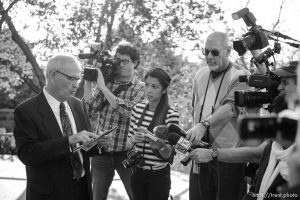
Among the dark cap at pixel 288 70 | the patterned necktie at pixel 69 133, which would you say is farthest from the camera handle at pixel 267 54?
the patterned necktie at pixel 69 133

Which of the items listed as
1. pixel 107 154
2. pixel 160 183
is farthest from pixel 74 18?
pixel 160 183

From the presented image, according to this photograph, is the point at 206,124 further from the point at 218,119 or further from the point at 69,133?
the point at 69,133

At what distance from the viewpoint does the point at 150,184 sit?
3676 mm

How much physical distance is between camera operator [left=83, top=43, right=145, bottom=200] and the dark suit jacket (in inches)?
46.2

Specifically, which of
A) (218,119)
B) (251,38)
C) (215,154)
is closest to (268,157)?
(215,154)

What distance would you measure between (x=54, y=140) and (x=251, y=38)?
5.46 ft

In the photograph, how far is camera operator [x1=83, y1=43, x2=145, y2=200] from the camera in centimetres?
437

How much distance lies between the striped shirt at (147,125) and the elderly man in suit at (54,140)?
56 centimetres

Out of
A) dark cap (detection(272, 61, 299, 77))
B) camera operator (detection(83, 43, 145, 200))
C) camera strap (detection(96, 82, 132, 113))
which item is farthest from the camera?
camera strap (detection(96, 82, 132, 113))

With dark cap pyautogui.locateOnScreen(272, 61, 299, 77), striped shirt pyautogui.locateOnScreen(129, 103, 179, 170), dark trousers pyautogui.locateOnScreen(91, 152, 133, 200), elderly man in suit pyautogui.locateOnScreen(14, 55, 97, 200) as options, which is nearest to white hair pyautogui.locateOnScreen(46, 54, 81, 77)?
elderly man in suit pyautogui.locateOnScreen(14, 55, 97, 200)

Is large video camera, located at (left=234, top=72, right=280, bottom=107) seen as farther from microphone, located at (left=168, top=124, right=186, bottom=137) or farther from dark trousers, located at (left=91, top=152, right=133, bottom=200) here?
dark trousers, located at (left=91, top=152, right=133, bottom=200)

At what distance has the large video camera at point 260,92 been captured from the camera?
2660 millimetres

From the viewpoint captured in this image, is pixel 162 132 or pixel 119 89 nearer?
pixel 162 132

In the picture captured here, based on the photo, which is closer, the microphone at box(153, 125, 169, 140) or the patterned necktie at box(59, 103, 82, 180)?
the patterned necktie at box(59, 103, 82, 180)
